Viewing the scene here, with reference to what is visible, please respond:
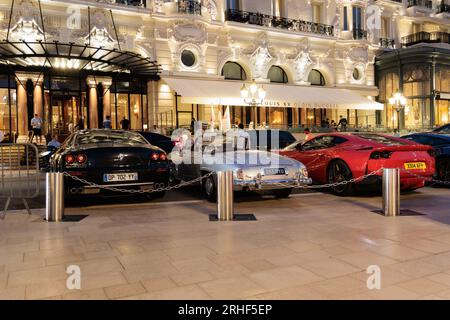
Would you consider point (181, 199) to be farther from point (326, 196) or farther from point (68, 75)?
point (68, 75)

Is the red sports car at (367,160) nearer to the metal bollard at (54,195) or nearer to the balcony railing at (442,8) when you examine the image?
the metal bollard at (54,195)

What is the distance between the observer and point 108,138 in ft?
28.9

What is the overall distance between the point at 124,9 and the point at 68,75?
4.37 metres

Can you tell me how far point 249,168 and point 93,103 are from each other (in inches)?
643

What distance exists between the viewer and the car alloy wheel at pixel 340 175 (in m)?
9.15

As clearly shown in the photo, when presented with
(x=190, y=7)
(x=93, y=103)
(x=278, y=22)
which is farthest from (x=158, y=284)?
(x=278, y=22)

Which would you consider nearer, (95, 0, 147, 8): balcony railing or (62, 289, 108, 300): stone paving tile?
(62, 289, 108, 300): stone paving tile

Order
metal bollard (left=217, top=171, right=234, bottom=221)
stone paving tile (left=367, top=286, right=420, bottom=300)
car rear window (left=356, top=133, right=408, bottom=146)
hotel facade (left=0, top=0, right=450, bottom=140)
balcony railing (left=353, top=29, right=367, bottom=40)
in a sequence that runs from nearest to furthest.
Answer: stone paving tile (left=367, top=286, right=420, bottom=300), metal bollard (left=217, top=171, right=234, bottom=221), car rear window (left=356, top=133, right=408, bottom=146), hotel facade (left=0, top=0, right=450, bottom=140), balcony railing (left=353, top=29, right=367, bottom=40)

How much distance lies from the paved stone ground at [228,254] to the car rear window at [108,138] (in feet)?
4.74

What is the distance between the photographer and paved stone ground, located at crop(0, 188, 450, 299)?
→ 3730mm

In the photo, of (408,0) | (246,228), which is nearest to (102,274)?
(246,228)

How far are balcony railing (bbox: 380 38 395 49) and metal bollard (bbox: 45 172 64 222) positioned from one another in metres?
30.9

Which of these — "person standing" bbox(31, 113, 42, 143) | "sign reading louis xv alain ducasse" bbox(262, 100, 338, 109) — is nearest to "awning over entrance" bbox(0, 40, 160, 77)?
"person standing" bbox(31, 113, 42, 143)

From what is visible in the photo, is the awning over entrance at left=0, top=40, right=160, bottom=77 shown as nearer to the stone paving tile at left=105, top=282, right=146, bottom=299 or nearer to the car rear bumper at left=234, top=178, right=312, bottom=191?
the car rear bumper at left=234, top=178, right=312, bottom=191
